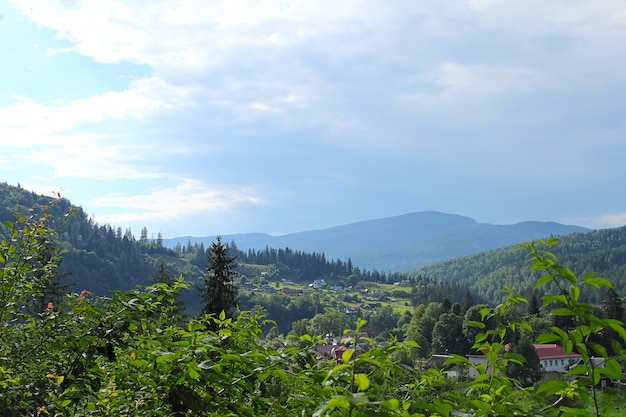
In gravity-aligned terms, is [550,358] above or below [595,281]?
below

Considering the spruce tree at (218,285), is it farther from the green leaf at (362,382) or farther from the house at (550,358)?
the house at (550,358)

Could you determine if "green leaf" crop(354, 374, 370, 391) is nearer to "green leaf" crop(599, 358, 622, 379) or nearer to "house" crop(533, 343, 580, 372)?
"green leaf" crop(599, 358, 622, 379)

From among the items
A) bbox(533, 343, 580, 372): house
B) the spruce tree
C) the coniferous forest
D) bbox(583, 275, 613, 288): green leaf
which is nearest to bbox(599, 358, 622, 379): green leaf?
the coniferous forest

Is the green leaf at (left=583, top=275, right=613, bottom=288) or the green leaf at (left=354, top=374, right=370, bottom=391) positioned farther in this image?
the green leaf at (left=583, top=275, right=613, bottom=288)

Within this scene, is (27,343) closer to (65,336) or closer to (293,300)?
(65,336)

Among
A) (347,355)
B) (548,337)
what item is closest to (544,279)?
(548,337)

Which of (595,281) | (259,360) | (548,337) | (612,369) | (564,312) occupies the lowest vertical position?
(259,360)

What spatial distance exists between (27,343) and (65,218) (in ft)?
4.92

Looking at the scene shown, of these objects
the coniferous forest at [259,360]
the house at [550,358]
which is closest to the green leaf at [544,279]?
the coniferous forest at [259,360]

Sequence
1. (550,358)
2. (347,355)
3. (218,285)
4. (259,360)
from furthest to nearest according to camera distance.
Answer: (550,358), (218,285), (259,360), (347,355)

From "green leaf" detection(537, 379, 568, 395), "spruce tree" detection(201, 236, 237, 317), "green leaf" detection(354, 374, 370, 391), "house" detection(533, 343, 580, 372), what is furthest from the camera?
"house" detection(533, 343, 580, 372)

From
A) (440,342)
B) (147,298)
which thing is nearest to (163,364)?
(147,298)

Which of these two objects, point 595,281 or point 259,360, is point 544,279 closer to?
point 595,281

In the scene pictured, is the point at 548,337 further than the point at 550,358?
No
